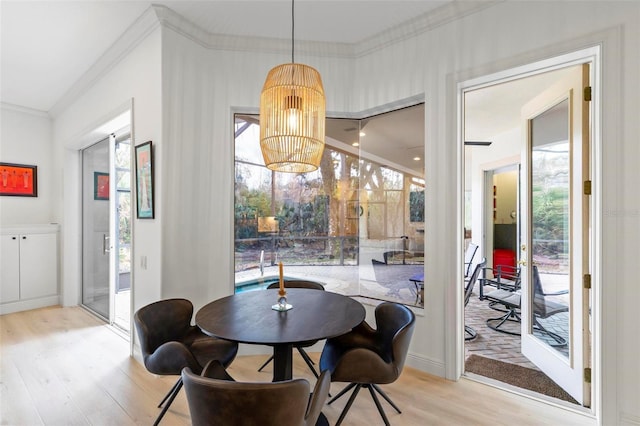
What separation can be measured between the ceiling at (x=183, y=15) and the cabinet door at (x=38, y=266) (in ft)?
7.78

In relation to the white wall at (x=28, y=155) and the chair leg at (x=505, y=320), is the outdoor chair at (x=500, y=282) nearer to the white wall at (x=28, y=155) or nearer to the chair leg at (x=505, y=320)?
the chair leg at (x=505, y=320)

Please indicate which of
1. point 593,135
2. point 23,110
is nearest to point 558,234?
point 593,135

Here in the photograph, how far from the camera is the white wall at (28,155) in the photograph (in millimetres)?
4523

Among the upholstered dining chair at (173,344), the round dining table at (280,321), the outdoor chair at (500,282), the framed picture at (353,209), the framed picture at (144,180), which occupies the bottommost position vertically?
the outdoor chair at (500,282)

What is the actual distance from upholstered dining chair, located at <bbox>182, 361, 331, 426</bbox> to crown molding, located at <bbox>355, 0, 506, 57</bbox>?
289 cm

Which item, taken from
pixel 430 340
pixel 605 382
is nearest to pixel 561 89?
pixel 605 382

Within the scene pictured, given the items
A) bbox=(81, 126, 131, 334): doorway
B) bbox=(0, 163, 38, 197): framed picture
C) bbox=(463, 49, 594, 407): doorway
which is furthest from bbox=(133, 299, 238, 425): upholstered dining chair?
bbox=(0, 163, 38, 197): framed picture

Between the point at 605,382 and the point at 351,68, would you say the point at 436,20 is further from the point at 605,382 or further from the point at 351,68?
the point at 605,382

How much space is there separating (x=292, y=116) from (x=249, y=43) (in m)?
1.74

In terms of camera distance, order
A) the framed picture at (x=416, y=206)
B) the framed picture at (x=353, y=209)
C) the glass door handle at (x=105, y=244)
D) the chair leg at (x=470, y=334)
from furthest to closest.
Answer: the glass door handle at (x=105, y=244)
the chair leg at (x=470, y=334)
the framed picture at (x=353, y=209)
the framed picture at (x=416, y=206)

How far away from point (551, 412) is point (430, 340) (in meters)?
0.88

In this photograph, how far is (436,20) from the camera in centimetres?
264

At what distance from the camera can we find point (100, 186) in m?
4.34

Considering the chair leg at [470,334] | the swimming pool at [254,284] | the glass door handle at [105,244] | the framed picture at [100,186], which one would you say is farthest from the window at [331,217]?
the framed picture at [100,186]
